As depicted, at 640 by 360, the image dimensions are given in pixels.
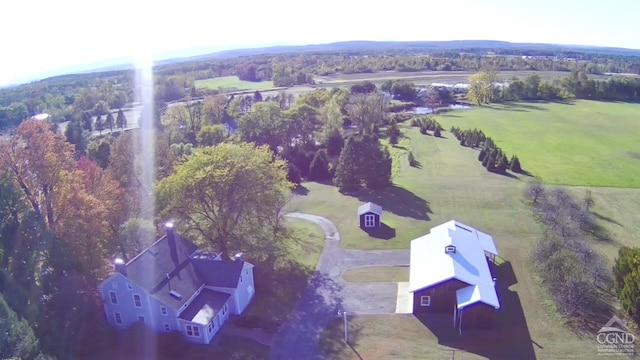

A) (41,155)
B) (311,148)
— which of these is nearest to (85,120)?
(311,148)

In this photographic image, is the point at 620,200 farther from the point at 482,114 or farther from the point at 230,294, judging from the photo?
the point at 482,114

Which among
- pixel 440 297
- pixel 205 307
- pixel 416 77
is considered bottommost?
pixel 440 297

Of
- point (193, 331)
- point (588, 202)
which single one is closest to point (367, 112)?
point (588, 202)

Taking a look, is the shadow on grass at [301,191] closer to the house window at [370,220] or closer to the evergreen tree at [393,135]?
the house window at [370,220]

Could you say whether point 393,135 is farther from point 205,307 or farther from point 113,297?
point 113,297

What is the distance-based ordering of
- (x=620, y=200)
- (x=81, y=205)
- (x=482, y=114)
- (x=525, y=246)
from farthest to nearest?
(x=482, y=114) → (x=620, y=200) → (x=525, y=246) → (x=81, y=205)

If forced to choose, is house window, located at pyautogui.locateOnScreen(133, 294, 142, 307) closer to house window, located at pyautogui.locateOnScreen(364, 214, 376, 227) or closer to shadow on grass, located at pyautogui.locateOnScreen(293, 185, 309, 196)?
house window, located at pyautogui.locateOnScreen(364, 214, 376, 227)

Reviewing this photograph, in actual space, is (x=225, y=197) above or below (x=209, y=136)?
below
